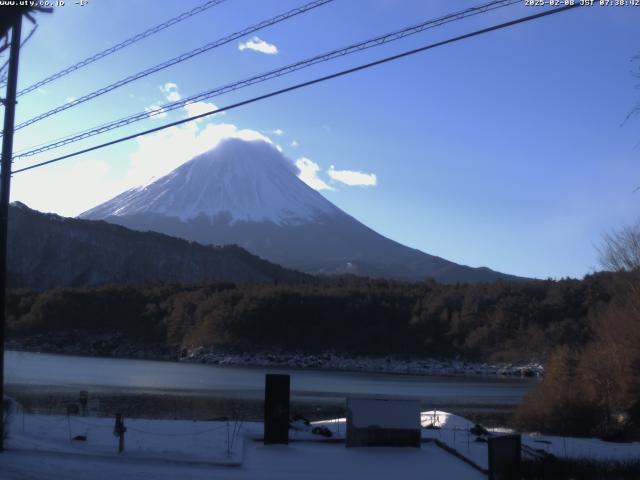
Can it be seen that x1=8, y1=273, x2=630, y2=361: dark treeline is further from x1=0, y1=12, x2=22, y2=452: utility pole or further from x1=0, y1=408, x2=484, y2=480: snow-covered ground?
x1=0, y1=12, x2=22, y2=452: utility pole

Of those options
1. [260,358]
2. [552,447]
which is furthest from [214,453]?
[260,358]

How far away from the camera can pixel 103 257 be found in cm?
12606

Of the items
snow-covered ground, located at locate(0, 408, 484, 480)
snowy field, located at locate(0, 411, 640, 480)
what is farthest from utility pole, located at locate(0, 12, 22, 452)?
snowy field, located at locate(0, 411, 640, 480)

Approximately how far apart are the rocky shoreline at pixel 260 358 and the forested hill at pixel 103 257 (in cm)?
1560

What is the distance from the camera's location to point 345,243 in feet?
637

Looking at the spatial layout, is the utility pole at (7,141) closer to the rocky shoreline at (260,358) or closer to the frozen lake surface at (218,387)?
the frozen lake surface at (218,387)

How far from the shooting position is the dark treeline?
91.1m

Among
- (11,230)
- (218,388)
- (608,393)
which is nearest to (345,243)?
(11,230)

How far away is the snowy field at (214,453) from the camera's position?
41.4ft

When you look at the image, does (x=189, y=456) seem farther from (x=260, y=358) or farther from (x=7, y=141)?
(x=260, y=358)

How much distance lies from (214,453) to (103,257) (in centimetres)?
11670

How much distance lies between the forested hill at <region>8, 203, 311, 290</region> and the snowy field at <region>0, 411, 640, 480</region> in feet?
317

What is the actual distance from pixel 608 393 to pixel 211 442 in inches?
567

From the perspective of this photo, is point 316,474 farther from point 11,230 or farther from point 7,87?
point 11,230
